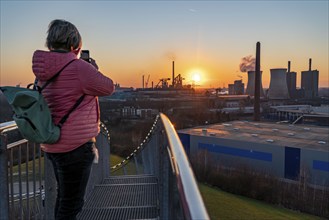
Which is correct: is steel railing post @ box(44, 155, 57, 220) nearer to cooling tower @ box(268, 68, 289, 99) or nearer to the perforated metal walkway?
the perforated metal walkway

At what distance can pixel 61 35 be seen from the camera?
143cm

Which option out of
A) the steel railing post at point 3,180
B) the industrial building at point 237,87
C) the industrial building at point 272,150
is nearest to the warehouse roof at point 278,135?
the industrial building at point 272,150

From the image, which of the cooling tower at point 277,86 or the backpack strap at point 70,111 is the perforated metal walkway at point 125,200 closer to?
the backpack strap at point 70,111

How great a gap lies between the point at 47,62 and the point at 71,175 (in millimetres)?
552

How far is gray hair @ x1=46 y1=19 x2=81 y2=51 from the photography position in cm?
143

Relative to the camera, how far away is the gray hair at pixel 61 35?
1433 mm

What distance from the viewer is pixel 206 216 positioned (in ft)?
2.11

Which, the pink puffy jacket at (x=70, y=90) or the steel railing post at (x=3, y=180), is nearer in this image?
the pink puffy jacket at (x=70, y=90)

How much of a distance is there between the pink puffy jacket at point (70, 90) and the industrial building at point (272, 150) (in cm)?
1223

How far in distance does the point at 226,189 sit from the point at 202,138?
28.8ft

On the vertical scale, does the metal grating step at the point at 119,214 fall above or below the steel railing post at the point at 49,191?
below

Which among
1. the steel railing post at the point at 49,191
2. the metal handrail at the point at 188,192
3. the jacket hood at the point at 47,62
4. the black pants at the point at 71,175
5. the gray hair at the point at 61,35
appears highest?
the gray hair at the point at 61,35

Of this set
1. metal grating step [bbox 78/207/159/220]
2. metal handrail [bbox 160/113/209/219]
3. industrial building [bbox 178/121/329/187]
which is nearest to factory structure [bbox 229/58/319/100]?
industrial building [bbox 178/121/329/187]

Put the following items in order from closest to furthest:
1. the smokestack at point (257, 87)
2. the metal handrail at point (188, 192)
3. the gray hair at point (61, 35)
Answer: the metal handrail at point (188, 192)
the gray hair at point (61, 35)
the smokestack at point (257, 87)
